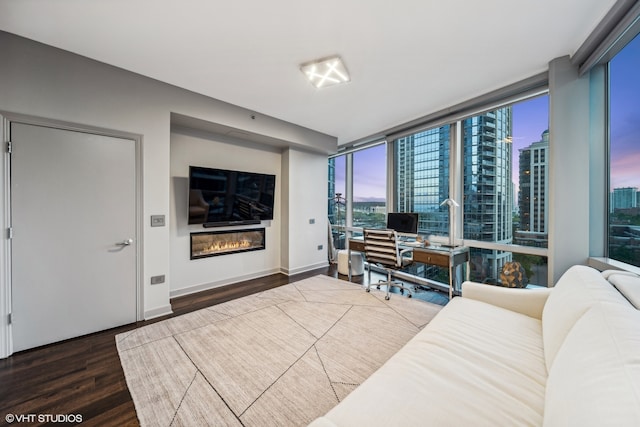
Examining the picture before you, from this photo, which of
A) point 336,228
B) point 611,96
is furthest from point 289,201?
A: point 611,96

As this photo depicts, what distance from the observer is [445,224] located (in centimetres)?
360

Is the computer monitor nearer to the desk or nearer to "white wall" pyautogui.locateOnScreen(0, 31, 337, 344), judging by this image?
the desk

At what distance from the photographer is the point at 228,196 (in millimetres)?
3646

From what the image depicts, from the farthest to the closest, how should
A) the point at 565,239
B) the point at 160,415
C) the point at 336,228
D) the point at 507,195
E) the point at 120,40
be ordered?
the point at 336,228 < the point at 507,195 < the point at 565,239 < the point at 120,40 < the point at 160,415

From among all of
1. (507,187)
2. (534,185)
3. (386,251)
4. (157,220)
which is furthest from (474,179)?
(157,220)

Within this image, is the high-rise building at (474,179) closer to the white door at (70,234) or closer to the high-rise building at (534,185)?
the high-rise building at (534,185)

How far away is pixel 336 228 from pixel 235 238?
2498 mm

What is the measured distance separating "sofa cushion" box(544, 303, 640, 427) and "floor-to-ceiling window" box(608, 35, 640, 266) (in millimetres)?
1589

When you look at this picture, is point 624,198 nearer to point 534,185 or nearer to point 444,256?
point 534,185

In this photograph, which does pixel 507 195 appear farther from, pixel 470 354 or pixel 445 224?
pixel 470 354

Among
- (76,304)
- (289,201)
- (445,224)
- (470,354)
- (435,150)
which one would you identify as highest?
(435,150)

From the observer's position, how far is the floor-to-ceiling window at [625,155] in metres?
1.85

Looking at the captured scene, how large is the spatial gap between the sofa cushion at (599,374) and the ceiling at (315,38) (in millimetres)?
2076

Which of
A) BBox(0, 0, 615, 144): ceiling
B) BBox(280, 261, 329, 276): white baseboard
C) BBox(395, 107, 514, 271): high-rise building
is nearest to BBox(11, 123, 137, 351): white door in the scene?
BBox(0, 0, 615, 144): ceiling
